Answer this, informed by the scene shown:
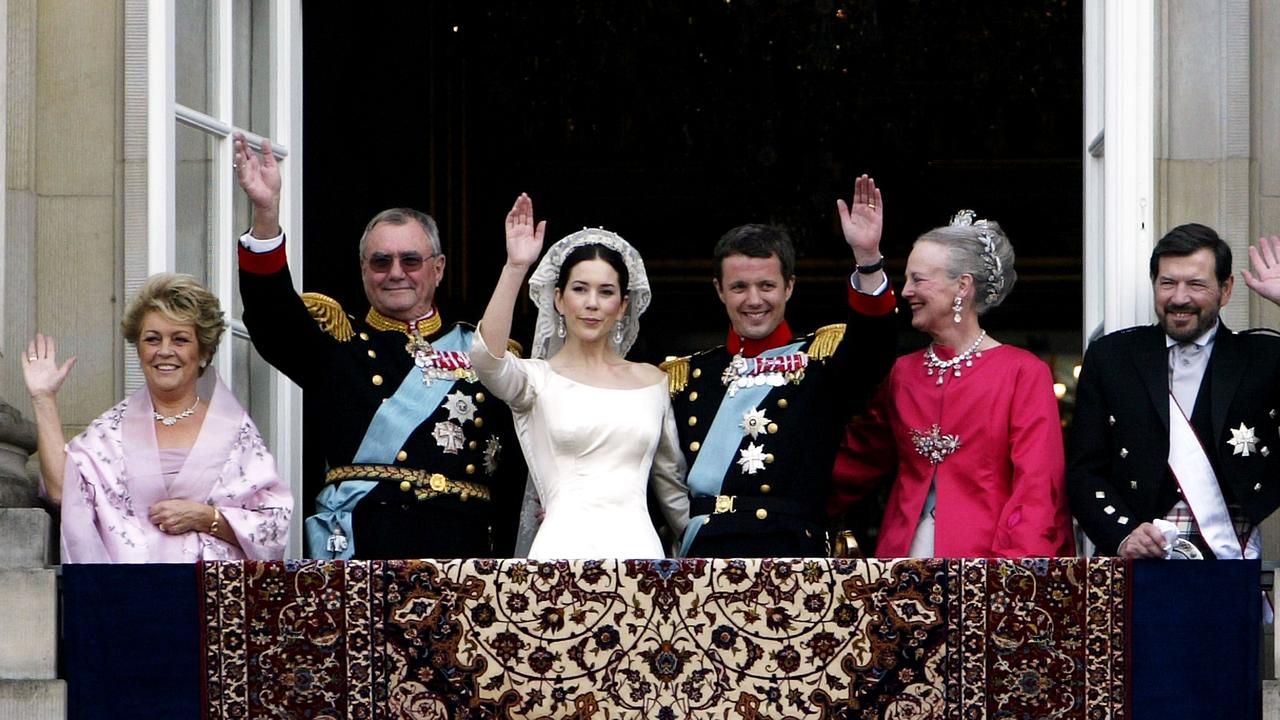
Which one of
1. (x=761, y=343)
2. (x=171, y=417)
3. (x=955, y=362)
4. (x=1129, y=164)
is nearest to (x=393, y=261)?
(x=171, y=417)

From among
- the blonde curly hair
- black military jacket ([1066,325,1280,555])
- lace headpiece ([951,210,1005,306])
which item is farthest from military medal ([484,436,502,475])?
black military jacket ([1066,325,1280,555])

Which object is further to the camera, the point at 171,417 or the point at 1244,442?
the point at 171,417

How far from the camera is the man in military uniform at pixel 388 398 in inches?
262

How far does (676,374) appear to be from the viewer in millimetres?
6785

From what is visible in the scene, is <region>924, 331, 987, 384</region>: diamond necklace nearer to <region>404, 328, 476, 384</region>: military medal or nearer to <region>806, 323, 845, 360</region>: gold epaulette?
<region>806, 323, 845, 360</region>: gold epaulette

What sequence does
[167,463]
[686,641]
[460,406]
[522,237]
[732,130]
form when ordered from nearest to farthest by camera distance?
[686,641] < [522,237] < [167,463] < [460,406] < [732,130]

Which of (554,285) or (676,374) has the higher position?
(554,285)

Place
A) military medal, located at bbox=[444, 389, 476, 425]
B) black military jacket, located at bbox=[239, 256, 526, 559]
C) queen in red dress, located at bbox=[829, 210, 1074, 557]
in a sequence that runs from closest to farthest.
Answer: queen in red dress, located at bbox=[829, 210, 1074, 557] → black military jacket, located at bbox=[239, 256, 526, 559] → military medal, located at bbox=[444, 389, 476, 425]

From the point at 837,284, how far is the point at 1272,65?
5.71m

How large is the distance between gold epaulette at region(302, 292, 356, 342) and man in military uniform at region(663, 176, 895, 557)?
3.03ft

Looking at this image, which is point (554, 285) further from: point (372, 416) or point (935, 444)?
point (935, 444)

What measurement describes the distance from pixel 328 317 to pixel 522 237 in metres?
0.77

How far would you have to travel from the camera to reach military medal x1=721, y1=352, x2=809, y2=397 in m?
6.66

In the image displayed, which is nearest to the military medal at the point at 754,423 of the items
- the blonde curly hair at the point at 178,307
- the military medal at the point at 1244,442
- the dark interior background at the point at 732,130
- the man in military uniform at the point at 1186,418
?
the man in military uniform at the point at 1186,418
